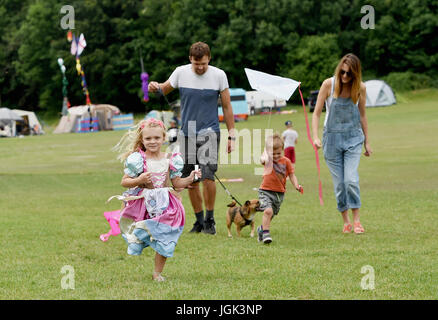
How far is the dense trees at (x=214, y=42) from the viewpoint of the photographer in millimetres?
62688

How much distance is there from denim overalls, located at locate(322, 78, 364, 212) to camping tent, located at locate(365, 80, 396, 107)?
45031 mm

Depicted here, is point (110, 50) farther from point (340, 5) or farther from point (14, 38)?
point (340, 5)

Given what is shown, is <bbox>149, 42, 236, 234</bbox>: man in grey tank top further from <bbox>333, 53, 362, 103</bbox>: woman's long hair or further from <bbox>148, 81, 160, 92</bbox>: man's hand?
<bbox>333, 53, 362, 103</bbox>: woman's long hair

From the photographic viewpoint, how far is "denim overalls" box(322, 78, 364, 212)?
7945 mm

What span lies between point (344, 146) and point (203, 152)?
5.55ft

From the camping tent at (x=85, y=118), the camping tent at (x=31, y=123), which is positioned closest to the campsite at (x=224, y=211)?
the camping tent at (x=31, y=123)

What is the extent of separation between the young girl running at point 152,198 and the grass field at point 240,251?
316 mm

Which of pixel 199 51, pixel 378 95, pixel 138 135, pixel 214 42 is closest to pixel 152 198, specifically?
pixel 138 135

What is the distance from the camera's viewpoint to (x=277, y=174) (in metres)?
7.70

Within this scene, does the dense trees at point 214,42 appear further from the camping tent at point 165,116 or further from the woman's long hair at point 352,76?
the woman's long hair at point 352,76

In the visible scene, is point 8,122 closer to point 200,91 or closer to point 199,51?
point 200,91

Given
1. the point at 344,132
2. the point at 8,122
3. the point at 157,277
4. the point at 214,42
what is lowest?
the point at 8,122

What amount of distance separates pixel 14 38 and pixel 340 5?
3522 cm
